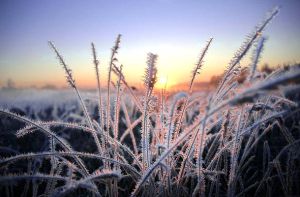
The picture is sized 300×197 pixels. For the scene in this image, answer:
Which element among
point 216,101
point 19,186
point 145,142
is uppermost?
point 216,101

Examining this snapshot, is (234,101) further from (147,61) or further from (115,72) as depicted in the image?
(115,72)

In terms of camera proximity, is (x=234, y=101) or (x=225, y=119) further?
(x=225, y=119)

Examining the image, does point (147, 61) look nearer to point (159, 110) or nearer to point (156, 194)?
point (159, 110)

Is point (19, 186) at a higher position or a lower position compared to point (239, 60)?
lower

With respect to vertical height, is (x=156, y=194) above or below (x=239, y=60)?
below

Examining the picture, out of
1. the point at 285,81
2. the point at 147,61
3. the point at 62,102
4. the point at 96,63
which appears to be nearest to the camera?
the point at 285,81

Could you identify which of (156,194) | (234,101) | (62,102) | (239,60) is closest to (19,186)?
(156,194)

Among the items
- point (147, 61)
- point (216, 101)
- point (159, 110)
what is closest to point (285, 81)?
point (147, 61)

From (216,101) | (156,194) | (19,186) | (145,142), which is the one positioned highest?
(216,101)

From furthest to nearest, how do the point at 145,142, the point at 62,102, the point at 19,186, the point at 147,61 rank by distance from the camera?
the point at 62,102 < the point at 19,186 < the point at 145,142 < the point at 147,61
